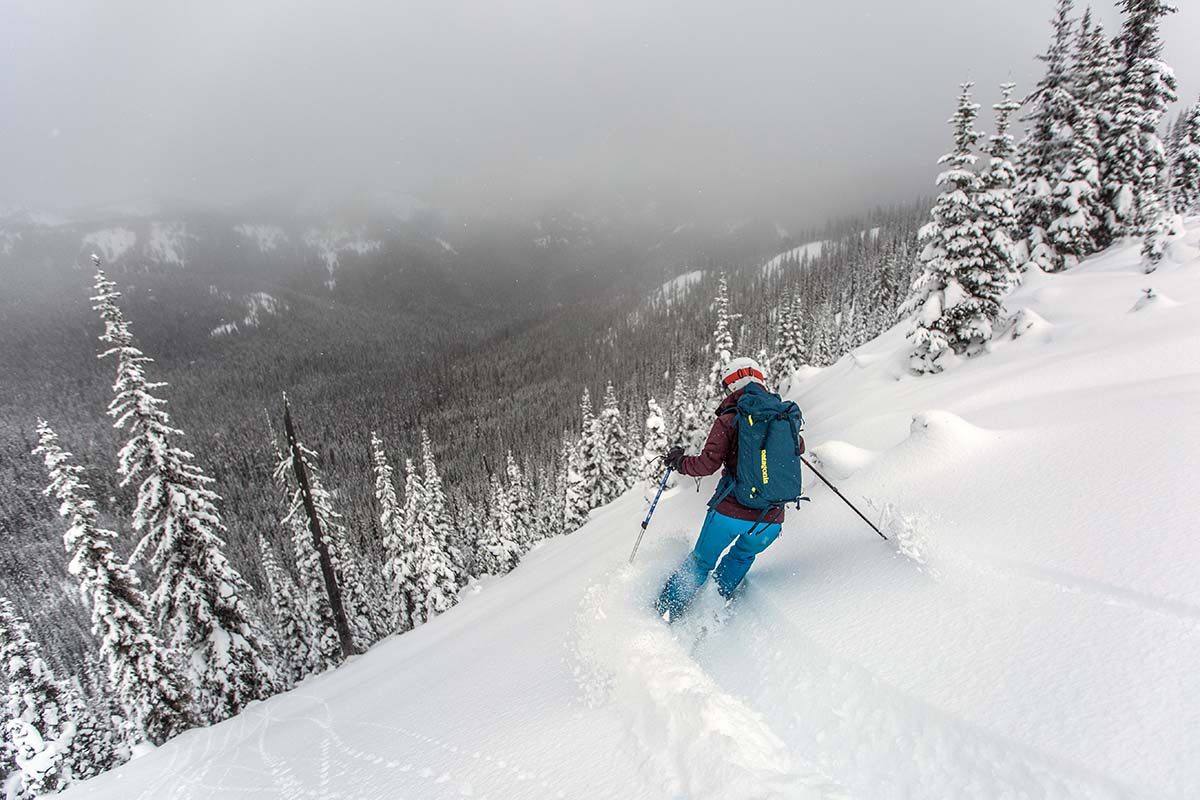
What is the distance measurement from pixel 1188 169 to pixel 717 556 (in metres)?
32.8

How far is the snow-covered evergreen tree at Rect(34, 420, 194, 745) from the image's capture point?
15180mm

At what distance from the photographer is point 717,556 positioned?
5461mm

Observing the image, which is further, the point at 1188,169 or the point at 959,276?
the point at 1188,169

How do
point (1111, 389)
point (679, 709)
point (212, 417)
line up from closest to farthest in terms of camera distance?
point (679, 709), point (1111, 389), point (212, 417)

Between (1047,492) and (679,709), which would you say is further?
(1047,492)

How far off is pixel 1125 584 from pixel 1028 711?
54.1 inches

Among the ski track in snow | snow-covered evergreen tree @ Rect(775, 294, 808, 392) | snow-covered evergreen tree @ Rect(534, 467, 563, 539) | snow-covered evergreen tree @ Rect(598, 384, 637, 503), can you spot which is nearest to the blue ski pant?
the ski track in snow

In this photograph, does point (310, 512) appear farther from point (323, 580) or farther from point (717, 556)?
point (717, 556)

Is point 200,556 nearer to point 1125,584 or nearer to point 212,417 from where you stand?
point 1125,584

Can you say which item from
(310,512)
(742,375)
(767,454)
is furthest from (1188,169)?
(310,512)

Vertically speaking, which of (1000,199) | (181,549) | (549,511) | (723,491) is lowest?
(549,511)

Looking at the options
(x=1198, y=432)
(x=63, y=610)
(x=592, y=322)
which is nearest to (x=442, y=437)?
(x=63, y=610)

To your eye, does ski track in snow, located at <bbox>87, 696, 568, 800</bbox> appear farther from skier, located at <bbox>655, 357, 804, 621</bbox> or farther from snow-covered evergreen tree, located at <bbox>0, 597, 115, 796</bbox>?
snow-covered evergreen tree, located at <bbox>0, 597, 115, 796</bbox>

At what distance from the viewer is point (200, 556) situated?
1591cm
